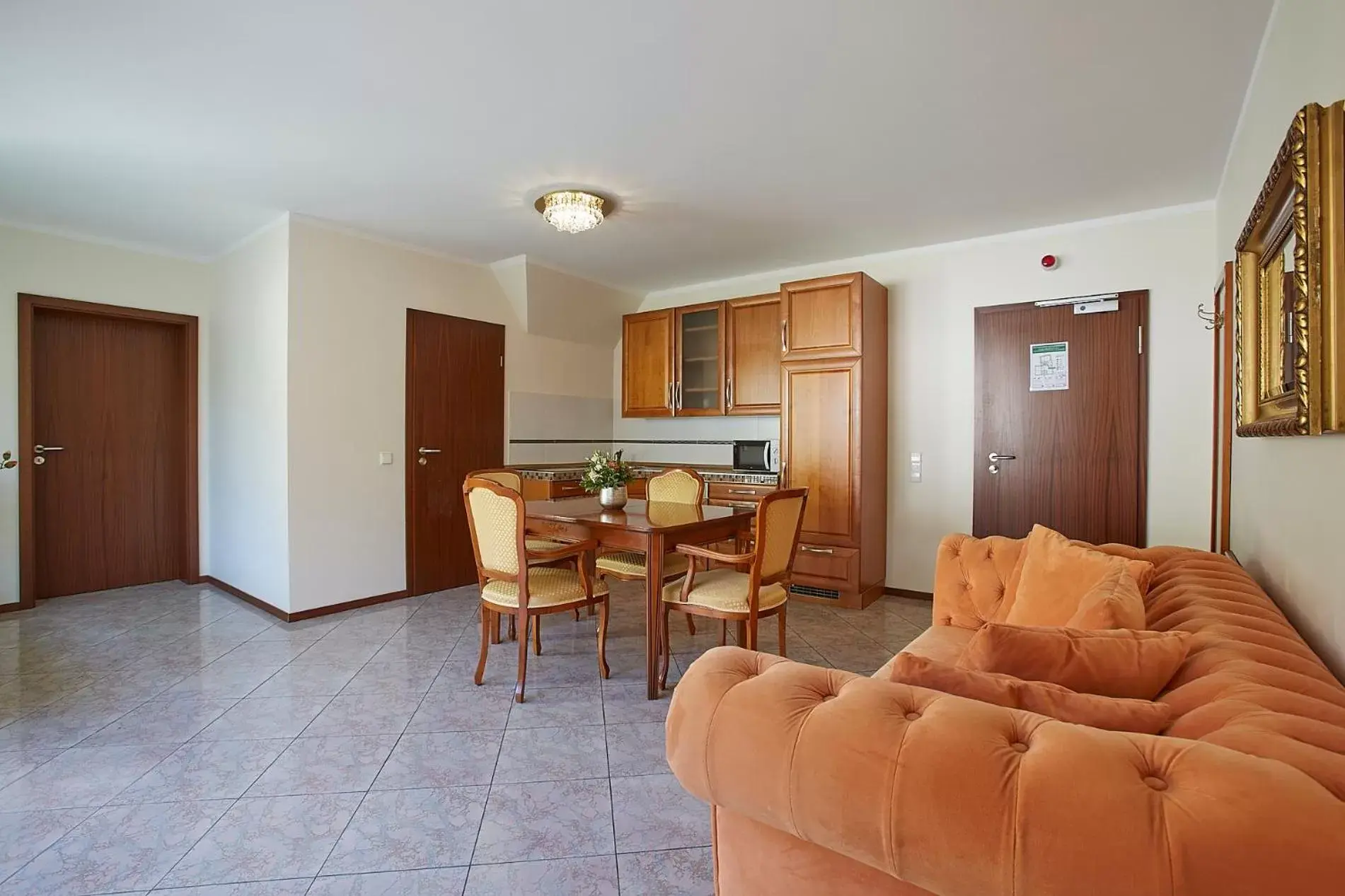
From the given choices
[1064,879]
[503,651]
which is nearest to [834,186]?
[503,651]

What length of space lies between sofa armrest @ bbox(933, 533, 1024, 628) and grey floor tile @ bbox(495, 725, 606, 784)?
4.54 feet

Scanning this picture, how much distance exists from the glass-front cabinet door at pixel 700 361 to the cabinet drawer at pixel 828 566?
140 cm

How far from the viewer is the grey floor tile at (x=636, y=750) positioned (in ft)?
7.23

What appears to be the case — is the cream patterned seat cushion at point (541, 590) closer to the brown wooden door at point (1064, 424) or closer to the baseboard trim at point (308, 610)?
the baseboard trim at point (308, 610)

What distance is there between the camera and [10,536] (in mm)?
4070

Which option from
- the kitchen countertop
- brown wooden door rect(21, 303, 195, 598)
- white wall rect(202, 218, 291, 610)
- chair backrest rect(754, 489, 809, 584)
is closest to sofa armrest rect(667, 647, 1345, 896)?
chair backrest rect(754, 489, 809, 584)

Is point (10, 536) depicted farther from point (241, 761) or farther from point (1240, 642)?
point (1240, 642)

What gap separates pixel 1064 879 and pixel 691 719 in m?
0.54

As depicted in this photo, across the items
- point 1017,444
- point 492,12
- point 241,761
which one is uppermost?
point 492,12

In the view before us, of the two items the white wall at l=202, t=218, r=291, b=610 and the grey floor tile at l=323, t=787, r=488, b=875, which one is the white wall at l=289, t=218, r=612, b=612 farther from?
the grey floor tile at l=323, t=787, r=488, b=875

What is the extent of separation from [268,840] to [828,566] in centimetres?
337

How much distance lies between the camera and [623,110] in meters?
2.61

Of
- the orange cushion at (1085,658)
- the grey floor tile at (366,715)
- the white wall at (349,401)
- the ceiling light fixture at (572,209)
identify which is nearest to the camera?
the orange cushion at (1085,658)

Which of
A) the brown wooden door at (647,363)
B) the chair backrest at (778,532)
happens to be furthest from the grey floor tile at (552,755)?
the brown wooden door at (647,363)
